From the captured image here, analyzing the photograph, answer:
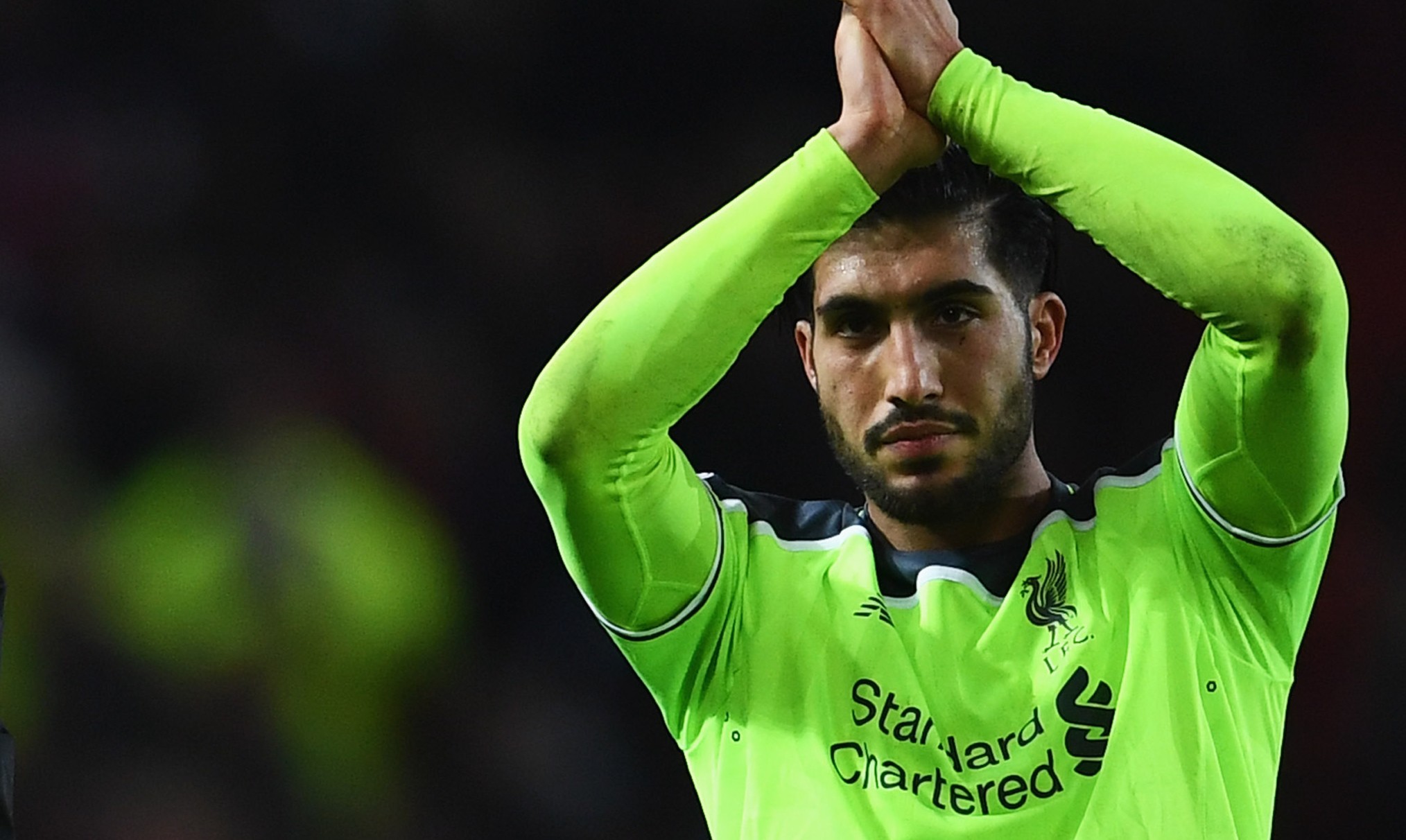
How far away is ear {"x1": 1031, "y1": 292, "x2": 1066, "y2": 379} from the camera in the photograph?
2053mm

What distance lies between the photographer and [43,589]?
10.7ft

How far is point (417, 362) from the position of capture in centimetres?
335

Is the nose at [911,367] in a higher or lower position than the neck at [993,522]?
higher

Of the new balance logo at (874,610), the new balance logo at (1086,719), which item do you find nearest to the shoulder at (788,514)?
the new balance logo at (874,610)

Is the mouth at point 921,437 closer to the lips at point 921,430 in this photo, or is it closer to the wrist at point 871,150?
the lips at point 921,430

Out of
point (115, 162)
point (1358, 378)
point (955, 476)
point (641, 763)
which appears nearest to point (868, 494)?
point (955, 476)

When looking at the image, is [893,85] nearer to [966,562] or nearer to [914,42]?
[914,42]

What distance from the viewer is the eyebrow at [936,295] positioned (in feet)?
6.28

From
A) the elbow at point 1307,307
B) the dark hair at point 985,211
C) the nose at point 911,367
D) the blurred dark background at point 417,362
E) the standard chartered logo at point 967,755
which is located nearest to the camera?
the elbow at point 1307,307

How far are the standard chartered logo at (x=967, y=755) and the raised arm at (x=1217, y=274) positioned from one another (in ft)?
0.89

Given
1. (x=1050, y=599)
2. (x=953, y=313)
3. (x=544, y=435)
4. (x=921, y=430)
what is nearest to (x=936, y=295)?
(x=953, y=313)

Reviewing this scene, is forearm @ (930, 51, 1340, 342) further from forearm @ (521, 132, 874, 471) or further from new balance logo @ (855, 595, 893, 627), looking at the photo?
new balance logo @ (855, 595, 893, 627)

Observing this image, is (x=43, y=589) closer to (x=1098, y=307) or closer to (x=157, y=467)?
(x=157, y=467)

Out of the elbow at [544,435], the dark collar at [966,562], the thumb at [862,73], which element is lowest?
the dark collar at [966,562]
